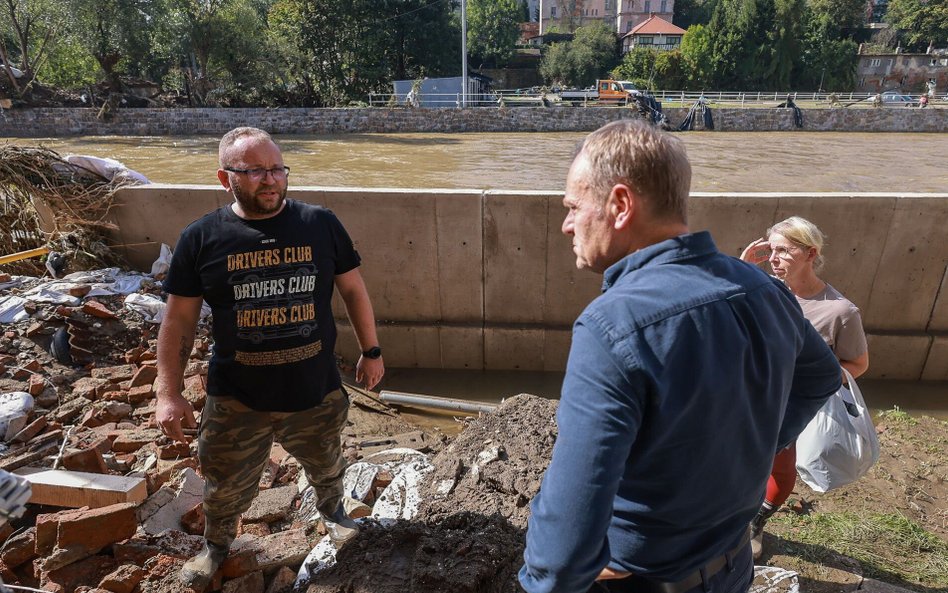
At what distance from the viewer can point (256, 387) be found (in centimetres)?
259

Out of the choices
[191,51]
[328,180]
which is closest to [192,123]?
[191,51]

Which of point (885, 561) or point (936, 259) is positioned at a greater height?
point (936, 259)

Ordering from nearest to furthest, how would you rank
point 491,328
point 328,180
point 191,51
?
point 491,328
point 328,180
point 191,51

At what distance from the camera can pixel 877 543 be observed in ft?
10.9

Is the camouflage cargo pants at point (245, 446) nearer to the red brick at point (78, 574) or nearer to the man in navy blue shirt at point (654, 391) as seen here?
the red brick at point (78, 574)

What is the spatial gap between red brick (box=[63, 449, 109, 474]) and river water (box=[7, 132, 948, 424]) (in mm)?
12277

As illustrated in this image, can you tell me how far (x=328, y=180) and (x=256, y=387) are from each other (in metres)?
14.5

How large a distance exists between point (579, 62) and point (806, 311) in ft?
207

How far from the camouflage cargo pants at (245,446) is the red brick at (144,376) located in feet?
8.18

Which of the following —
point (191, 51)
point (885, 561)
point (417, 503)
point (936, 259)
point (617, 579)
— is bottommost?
point (885, 561)

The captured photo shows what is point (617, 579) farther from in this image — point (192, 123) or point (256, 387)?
point (192, 123)

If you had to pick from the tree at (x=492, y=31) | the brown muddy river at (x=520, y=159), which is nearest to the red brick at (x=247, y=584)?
the brown muddy river at (x=520, y=159)

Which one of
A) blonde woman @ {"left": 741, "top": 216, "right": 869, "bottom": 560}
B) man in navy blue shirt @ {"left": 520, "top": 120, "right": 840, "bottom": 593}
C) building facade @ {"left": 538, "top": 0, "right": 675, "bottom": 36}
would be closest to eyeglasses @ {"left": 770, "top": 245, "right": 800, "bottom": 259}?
blonde woman @ {"left": 741, "top": 216, "right": 869, "bottom": 560}

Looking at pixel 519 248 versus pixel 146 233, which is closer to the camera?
pixel 519 248
